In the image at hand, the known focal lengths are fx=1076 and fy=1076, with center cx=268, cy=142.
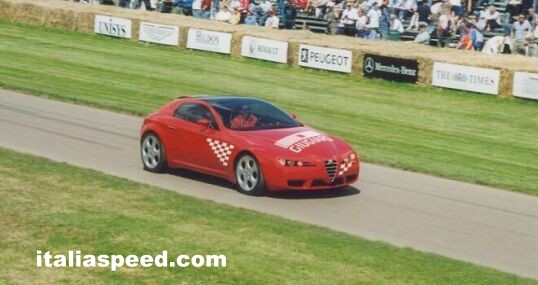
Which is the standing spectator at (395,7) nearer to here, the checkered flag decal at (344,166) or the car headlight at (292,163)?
the checkered flag decal at (344,166)

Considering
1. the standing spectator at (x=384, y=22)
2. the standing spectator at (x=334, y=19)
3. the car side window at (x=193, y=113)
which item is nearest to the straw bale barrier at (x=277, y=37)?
the standing spectator at (x=334, y=19)

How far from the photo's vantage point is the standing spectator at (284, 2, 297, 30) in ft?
135

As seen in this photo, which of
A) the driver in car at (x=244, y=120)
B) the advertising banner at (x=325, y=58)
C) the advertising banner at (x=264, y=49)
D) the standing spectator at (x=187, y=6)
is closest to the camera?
the driver in car at (x=244, y=120)

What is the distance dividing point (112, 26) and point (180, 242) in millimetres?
30545

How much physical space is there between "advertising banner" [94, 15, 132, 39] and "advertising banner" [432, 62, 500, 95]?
14.9m

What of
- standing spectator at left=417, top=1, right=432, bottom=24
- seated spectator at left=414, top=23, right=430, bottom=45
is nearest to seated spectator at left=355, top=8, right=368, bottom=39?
standing spectator at left=417, top=1, right=432, bottom=24

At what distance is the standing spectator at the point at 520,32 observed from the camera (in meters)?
33.9

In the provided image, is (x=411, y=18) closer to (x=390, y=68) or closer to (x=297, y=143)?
(x=390, y=68)

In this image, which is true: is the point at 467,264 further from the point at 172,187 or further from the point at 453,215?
the point at 172,187

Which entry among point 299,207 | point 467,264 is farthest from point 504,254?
point 299,207

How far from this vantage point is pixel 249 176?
1783cm

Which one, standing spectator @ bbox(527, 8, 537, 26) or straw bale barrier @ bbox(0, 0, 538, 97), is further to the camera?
standing spectator @ bbox(527, 8, 537, 26)

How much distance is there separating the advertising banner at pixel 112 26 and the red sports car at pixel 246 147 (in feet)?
76.8

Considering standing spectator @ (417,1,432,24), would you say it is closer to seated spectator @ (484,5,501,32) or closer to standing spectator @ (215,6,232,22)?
seated spectator @ (484,5,501,32)
